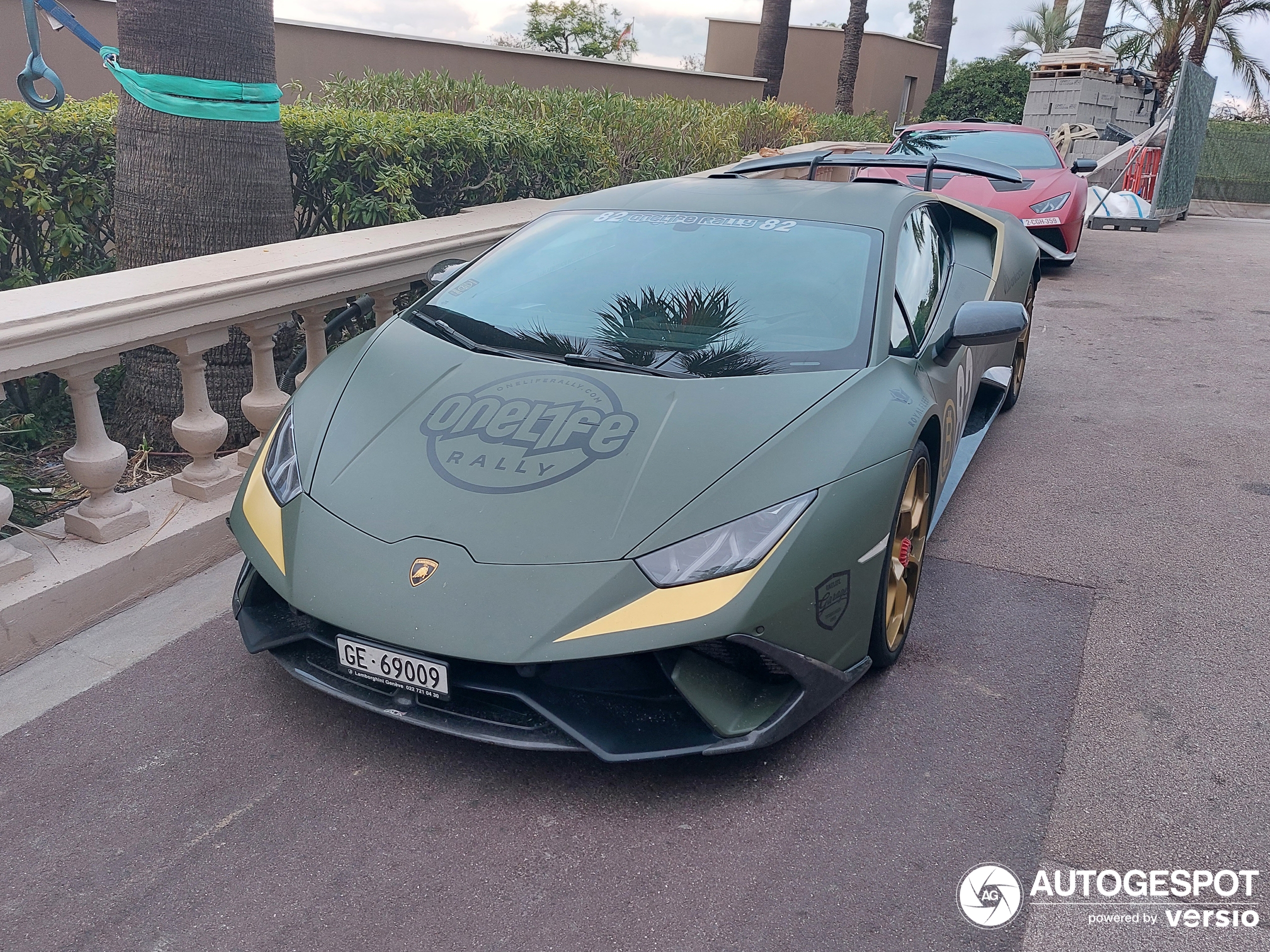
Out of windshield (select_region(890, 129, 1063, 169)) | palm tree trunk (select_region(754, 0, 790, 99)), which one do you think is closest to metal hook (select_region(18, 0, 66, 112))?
windshield (select_region(890, 129, 1063, 169))

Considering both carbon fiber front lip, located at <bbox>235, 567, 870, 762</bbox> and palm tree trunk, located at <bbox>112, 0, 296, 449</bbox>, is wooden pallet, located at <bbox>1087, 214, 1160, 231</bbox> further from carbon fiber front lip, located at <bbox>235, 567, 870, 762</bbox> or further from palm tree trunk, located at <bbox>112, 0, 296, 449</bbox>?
carbon fiber front lip, located at <bbox>235, 567, 870, 762</bbox>

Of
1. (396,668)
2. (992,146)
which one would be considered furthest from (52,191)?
(992,146)

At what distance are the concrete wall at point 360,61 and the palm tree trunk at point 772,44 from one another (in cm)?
26

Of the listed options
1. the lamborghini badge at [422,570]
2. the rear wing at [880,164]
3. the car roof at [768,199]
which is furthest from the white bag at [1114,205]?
the lamborghini badge at [422,570]

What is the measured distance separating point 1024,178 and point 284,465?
8.47 m

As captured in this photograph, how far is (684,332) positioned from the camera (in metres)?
3.25

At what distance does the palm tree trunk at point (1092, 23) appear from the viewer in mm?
21750

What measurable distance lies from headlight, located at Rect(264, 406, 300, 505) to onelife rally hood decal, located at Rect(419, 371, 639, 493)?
0.38 meters

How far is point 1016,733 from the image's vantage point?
283 centimetres

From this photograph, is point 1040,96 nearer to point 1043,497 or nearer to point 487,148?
point 487,148

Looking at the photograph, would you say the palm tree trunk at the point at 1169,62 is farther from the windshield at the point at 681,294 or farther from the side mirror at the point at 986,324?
the windshield at the point at 681,294

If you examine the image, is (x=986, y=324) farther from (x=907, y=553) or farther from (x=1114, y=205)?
(x=1114, y=205)

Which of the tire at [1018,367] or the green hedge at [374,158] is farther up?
the green hedge at [374,158]

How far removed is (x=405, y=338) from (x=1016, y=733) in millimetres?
2208
